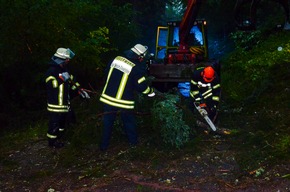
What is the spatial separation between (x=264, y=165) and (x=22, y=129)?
5.75 metres

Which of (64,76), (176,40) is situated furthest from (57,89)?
(176,40)

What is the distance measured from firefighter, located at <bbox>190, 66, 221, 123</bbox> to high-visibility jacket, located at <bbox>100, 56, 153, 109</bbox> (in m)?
1.62

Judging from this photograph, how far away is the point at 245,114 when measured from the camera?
27.0 feet

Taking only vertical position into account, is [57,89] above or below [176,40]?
below

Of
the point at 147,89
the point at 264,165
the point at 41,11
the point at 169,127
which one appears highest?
the point at 41,11

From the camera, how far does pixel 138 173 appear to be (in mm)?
5480

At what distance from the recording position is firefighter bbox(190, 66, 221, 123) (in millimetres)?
7348

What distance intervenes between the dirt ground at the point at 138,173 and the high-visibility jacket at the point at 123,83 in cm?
94

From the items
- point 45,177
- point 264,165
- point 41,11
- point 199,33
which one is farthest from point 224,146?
point 199,33

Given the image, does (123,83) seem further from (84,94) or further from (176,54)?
(176,54)

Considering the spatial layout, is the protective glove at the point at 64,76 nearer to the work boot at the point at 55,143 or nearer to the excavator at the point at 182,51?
the work boot at the point at 55,143

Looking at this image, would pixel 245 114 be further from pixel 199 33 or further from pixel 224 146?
pixel 199 33

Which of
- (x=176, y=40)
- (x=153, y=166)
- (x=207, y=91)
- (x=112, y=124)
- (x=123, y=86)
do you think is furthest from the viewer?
(x=176, y=40)

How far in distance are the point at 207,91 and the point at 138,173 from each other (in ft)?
9.05
